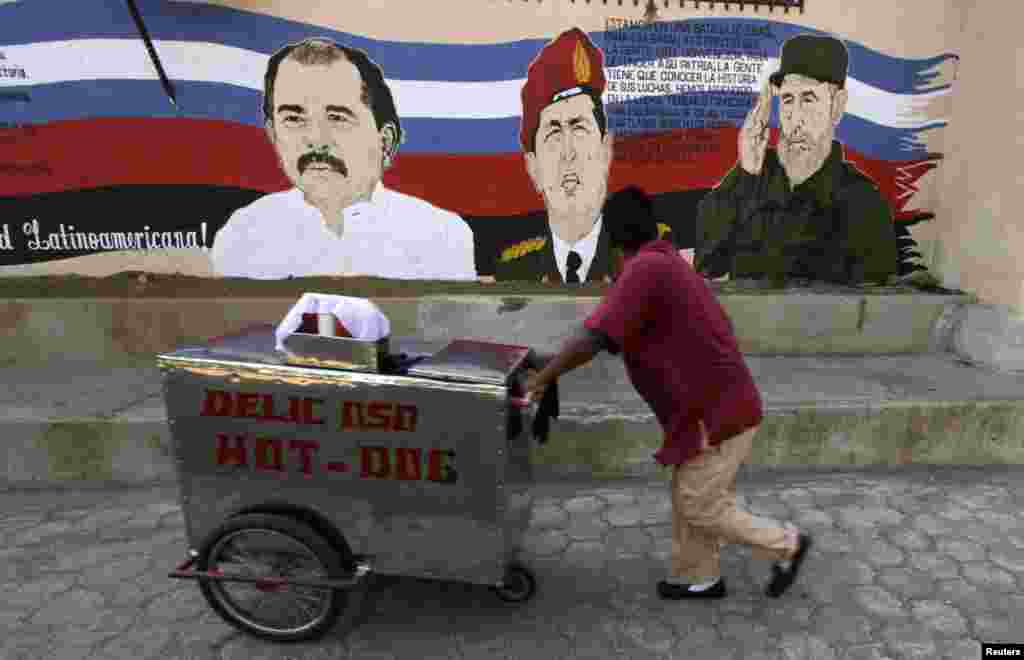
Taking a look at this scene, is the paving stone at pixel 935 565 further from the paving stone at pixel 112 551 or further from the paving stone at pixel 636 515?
the paving stone at pixel 112 551

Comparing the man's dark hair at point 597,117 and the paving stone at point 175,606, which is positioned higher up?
the man's dark hair at point 597,117

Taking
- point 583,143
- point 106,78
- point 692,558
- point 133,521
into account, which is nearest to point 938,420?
point 692,558

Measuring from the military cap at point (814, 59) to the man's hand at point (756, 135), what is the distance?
0.16 m

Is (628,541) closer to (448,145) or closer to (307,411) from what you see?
(307,411)

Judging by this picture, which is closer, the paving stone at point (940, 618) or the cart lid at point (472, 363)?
the cart lid at point (472, 363)

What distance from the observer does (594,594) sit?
288 centimetres

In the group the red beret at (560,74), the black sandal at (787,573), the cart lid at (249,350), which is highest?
the red beret at (560,74)

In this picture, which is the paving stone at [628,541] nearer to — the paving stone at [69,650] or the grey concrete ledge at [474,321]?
the grey concrete ledge at [474,321]

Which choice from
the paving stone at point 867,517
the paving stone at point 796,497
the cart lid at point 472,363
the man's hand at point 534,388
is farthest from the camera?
the paving stone at point 796,497

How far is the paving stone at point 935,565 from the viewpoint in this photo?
3020mm

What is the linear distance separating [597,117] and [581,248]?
3.47 ft

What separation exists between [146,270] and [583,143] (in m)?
3.57

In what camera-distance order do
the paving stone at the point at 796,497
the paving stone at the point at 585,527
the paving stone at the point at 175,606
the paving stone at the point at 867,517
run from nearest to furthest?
the paving stone at the point at 175,606 → the paving stone at the point at 585,527 → the paving stone at the point at 867,517 → the paving stone at the point at 796,497

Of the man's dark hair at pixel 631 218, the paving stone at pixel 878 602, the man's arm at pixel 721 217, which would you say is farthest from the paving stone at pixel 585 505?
the man's arm at pixel 721 217
